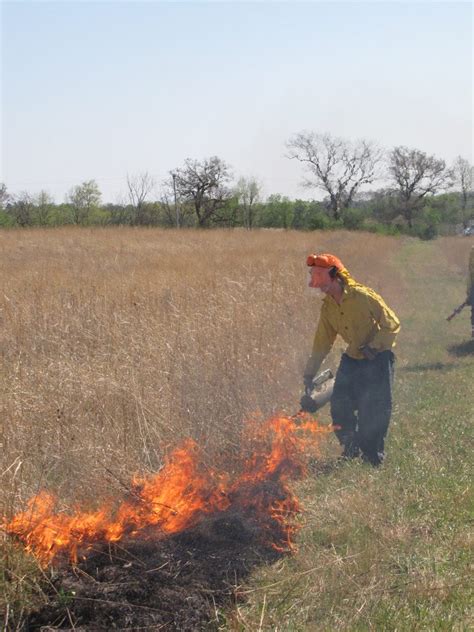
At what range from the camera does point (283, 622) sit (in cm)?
356

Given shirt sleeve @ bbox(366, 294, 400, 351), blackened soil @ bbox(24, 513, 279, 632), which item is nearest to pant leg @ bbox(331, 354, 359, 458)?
shirt sleeve @ bbox(366, 294, 400, 351)

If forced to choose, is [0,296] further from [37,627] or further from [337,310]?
[37,627]

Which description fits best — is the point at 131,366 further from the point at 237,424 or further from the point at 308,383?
the point at 308,383

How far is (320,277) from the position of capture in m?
5.56

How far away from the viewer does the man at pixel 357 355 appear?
5613 millimetres

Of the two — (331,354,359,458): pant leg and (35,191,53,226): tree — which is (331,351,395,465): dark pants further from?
(35,191,53,226): tree

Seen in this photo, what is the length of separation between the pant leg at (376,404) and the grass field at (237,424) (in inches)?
7.8

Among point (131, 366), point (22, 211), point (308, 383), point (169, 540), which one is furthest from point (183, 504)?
point (22, 211)

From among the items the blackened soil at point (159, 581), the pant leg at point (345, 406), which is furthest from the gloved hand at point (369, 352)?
the blackened soil at point (159, 581)

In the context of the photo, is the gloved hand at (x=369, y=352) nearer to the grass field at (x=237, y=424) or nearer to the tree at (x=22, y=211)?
the grass field at (x=237, y=424)

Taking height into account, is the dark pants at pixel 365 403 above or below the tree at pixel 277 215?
below

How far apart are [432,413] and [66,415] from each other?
393 cm

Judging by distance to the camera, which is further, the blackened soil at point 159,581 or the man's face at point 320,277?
the man's face at point 320,277

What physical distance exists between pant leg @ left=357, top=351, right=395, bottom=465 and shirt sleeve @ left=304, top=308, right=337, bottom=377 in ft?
1.14
